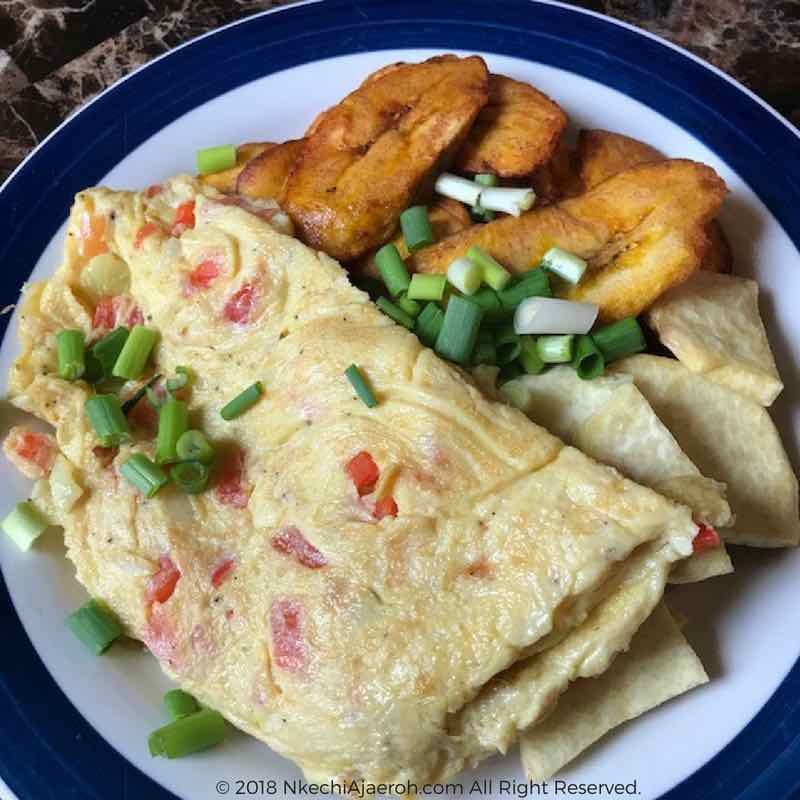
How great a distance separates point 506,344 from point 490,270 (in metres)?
0.24

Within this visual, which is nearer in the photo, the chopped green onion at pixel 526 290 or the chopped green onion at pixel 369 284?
the chopped green onion at pixel 526 290

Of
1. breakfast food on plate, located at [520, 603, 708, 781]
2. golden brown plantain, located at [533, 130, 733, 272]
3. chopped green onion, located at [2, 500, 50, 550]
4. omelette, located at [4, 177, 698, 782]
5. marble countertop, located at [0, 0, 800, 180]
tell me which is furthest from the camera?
marble countertop, located at [0, 0, 800, 180]

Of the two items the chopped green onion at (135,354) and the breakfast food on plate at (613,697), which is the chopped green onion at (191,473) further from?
the breakfast food on plate at (613,697)

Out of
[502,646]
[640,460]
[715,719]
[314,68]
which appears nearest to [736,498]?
[640,460]

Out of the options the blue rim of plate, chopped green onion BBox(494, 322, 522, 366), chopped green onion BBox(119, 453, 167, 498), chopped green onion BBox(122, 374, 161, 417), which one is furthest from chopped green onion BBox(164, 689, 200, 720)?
chopped green onion BBox(494, 322, 522, 366)

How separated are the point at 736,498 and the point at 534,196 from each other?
47.3 inches

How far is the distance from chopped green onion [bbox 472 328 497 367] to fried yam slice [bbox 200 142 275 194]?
1.12m

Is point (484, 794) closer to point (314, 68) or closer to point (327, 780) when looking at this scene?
point (327, 780)

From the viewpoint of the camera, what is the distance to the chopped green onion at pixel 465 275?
296 centimetres

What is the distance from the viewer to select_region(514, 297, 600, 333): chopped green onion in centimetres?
290

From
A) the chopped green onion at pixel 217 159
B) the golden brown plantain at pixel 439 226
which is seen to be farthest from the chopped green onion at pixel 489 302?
the chopped green onion at pixel 217 159

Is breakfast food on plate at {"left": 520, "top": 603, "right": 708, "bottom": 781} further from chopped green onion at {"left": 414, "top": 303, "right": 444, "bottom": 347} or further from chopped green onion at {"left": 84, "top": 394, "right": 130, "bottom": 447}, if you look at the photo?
chopped green onion at {"left": 84, "top": 394, "right": 130, "bottom": 447}

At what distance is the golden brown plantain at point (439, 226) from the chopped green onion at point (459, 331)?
0.41 meters

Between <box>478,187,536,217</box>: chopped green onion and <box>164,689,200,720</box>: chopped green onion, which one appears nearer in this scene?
<box>164,689,200,720</box>: chopped green onion
